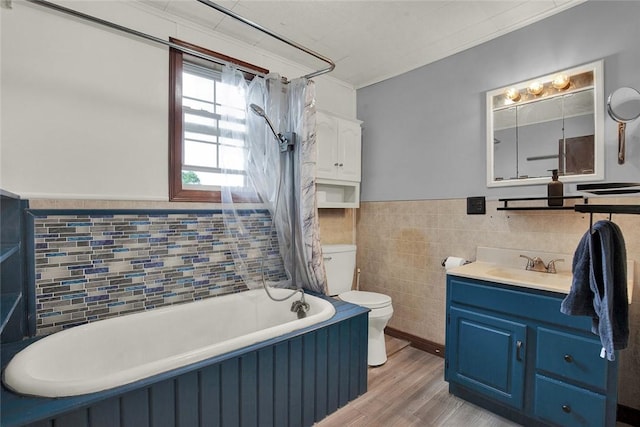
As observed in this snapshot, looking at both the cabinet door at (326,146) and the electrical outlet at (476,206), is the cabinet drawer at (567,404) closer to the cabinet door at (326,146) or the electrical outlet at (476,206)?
the electrical outlet at (476,206)

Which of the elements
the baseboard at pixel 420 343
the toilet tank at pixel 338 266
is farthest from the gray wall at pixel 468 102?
the baseboard at pixel 420 343

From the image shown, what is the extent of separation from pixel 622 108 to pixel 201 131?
8.52ft

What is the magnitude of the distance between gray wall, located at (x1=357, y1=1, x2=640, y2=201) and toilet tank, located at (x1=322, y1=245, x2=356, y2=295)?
671mm

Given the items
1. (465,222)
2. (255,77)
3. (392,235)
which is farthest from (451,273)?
(255,77)

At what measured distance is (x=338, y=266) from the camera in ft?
8.76

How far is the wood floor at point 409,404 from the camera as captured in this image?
1.72 meters

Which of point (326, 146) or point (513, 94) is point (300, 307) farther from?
point (513, 94)

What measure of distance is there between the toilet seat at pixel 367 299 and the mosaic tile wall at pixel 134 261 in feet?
2.02

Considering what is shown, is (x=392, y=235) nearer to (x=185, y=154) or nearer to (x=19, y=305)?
(x=185, y=154)

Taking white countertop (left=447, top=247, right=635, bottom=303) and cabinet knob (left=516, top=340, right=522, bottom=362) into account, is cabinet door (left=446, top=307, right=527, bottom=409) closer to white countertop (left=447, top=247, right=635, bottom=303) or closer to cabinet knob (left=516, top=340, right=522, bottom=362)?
cabinet knob (left=516, top=340, right=522, bottom=362)

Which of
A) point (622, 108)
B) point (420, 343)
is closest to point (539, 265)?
point (622, 108)

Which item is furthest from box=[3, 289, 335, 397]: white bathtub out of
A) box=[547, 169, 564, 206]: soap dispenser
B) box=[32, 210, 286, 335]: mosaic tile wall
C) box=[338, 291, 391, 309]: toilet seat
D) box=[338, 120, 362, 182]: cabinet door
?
box=[547, 169, 564, 206]: soap dispenser

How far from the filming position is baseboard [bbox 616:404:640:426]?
1648mm

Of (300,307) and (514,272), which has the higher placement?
(514,272)
